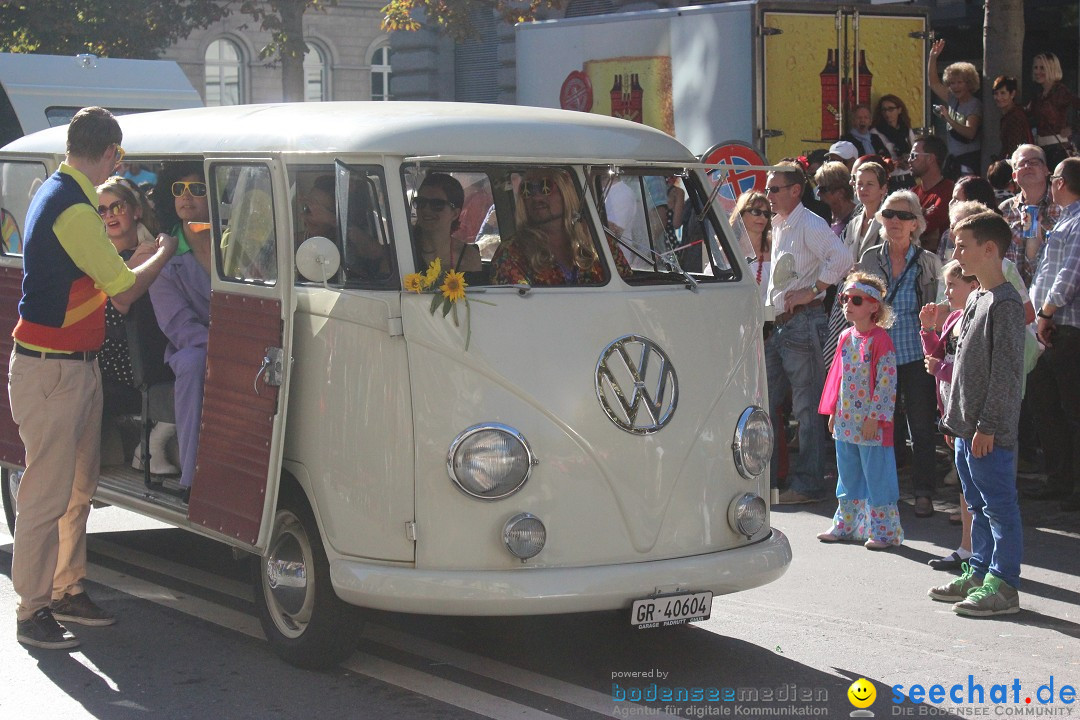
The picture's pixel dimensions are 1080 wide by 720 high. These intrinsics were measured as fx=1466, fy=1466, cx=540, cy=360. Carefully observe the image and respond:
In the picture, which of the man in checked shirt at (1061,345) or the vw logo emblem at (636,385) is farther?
the man in checked shirt at (1061,345)

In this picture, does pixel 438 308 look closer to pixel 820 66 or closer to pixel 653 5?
pixel 820 66

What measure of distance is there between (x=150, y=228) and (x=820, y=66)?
7.14 meters

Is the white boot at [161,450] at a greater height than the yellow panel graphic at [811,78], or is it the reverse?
the yellow panel graphic at [811,78]

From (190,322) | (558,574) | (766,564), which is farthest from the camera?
(190,322)

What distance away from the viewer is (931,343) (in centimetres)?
816

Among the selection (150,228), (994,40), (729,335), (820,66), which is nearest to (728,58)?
(820,66)

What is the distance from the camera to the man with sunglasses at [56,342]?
6.34 m

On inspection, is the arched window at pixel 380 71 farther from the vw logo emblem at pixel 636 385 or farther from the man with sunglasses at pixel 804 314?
the vw logo emblem at pixel 636 385

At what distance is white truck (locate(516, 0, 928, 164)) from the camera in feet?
43.0

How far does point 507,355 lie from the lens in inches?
223

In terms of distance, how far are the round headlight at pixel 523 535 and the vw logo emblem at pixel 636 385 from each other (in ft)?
1.72

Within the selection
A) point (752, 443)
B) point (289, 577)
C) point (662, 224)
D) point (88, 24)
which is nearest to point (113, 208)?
point (289, 577)

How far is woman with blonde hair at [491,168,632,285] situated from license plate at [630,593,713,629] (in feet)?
4.40

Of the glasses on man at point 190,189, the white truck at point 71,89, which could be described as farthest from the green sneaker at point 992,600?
the white truck at point 71,89
